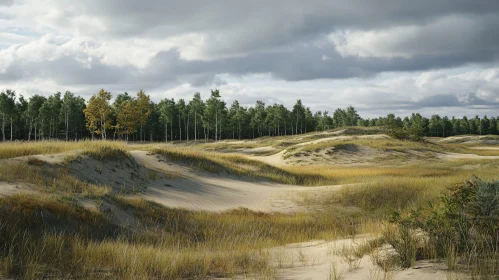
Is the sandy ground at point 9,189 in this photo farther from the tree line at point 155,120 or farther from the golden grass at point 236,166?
the tree line at point 155,120

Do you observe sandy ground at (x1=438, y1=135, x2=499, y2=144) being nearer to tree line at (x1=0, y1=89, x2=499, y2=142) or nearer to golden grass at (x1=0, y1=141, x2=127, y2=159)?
tree line at (x1=0, y1=89, x2=499, y2=142)

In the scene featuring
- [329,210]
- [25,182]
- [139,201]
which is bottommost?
[329,210]

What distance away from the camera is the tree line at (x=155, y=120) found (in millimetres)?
64312

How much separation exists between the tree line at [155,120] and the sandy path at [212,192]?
38.5 metres

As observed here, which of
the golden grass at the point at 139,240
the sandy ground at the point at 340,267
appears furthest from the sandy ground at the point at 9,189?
the sandy ground at the point at 340,267

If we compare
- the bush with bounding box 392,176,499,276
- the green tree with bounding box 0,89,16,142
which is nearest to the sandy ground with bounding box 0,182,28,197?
the bush with bounding box 392,176,499,276

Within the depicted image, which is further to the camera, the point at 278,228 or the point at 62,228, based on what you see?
the point at 278,228

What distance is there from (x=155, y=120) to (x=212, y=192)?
8108 cm

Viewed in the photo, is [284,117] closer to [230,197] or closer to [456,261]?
[230,197]

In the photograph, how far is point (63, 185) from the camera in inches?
469

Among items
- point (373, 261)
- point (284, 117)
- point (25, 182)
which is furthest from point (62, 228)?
point (284, 117)

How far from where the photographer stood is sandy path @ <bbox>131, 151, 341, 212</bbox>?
15.2 m

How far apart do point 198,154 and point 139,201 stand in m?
11.7

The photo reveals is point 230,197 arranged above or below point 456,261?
below
